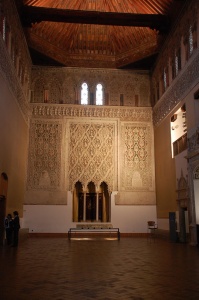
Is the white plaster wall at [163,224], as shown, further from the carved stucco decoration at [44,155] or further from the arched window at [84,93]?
the arched window at [84,93]

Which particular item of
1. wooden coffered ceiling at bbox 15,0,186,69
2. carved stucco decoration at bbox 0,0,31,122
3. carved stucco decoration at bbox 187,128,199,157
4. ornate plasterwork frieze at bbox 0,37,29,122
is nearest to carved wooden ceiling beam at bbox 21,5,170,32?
wooden coffered ceiling at bbox 15,0,186,69

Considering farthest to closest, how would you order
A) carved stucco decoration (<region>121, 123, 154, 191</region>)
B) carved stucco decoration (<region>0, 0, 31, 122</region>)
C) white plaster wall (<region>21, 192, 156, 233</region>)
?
carved stucco decoration (<region>121, 123, 154, 191</region>), white plaster wall (<region>21, 192, 156, 233</region>), carved stucco decoration (<region>0, 0, 31, 122</region>)

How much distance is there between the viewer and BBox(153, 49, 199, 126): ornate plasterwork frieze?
36.8ft

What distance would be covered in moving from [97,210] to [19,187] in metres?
3.99

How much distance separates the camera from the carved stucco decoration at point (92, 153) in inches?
628

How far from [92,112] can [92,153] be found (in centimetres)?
216

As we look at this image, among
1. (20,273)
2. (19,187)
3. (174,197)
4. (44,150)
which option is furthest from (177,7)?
(20,273)

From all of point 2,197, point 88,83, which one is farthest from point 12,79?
point 88,83

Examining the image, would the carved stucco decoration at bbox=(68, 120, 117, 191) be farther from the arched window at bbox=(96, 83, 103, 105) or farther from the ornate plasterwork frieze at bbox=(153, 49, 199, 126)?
the ornate plasterwork frieze at bbox=(153, 49, 199, 126)

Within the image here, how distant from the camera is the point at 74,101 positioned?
55.5 feet

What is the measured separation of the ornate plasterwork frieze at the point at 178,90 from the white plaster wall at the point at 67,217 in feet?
14.5

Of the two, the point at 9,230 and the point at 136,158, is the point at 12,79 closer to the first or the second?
the point at 9,230

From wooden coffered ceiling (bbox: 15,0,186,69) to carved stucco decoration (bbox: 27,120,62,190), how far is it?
3.45 metres

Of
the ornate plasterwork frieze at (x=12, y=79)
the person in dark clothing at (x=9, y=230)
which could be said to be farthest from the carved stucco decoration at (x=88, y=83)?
the person in dark clothing at (x=9, y=230)
